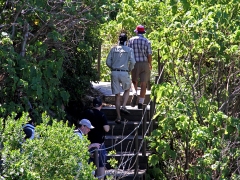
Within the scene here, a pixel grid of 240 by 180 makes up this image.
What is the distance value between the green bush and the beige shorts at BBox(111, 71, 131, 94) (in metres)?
5.21

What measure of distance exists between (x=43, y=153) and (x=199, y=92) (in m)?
4.67

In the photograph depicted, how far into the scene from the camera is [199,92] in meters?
11.1

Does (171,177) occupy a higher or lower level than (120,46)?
lower

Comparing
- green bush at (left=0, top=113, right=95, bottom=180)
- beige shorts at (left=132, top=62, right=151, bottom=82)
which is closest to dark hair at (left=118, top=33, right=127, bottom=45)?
beige shorts at (left=132, top=62, right=151, bottom=82)

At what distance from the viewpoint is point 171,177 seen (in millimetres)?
11672

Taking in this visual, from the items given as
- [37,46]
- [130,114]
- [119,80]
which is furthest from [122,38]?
[37,46]

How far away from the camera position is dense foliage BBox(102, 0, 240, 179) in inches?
394

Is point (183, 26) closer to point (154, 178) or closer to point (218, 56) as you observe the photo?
point (218, 56)

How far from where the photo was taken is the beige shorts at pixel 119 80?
40.9ft

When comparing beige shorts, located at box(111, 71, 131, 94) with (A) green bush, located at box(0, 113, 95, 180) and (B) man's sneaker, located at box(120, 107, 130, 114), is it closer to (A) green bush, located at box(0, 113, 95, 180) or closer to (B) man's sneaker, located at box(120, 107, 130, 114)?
(B) man's sneaker, located at box(120, 107, 130, 114)

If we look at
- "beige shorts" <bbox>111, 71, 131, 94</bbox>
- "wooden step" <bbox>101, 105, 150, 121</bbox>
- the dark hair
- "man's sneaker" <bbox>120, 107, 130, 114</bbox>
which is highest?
the dark hair

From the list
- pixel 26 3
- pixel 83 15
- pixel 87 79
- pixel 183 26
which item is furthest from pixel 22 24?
pixel 87 79

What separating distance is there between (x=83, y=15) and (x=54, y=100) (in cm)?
143

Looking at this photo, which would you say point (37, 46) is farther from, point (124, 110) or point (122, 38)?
point (124, 110)
